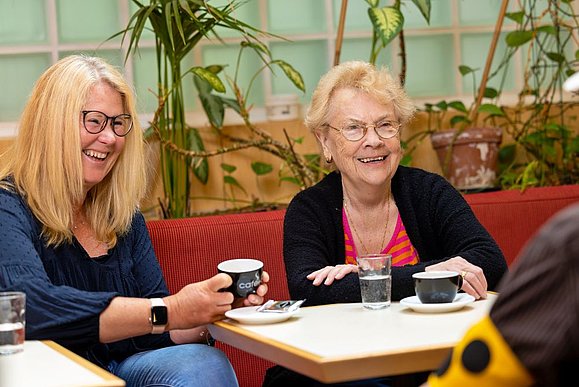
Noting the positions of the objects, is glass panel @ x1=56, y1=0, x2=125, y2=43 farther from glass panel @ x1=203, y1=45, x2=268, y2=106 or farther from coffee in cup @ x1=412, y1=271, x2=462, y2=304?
coffee in cup @ x1=412, y1=271, x2=462, y2=304

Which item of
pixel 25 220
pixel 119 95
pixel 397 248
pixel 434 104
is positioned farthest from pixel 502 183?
pixel 25 220

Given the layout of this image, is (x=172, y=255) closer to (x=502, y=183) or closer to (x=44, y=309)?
(x=44, y=309)

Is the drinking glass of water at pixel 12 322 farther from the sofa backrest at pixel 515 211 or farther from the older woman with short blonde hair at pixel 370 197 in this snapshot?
the sofa backrest at pixel 515 211

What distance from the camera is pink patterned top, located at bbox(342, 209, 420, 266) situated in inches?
105

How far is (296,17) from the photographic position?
3.86 m

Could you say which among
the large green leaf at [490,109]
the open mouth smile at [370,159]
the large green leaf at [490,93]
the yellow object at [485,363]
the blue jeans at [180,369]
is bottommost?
the blue jeans at [180,369]

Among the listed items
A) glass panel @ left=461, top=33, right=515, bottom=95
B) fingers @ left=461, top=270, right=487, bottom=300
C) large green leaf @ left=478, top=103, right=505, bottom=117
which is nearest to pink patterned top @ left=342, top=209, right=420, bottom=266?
fingers @ left=461, top=270, right=487, bottom=300

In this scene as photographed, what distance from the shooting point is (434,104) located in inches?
155

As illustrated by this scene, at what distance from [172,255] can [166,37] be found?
2.47 feet

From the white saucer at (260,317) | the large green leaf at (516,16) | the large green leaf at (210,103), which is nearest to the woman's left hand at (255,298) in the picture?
the white saucer at (260,317)

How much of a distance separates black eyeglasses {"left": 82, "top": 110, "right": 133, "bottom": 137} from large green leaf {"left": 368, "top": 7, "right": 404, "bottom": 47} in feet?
3.73

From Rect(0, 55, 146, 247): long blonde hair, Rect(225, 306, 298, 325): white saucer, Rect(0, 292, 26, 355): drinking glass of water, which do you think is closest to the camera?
Rect(0, 292, 26, 355): drinking glass of water

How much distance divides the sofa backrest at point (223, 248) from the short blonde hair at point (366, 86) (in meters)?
0.48

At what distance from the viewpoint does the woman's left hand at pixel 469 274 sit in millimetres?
2248
